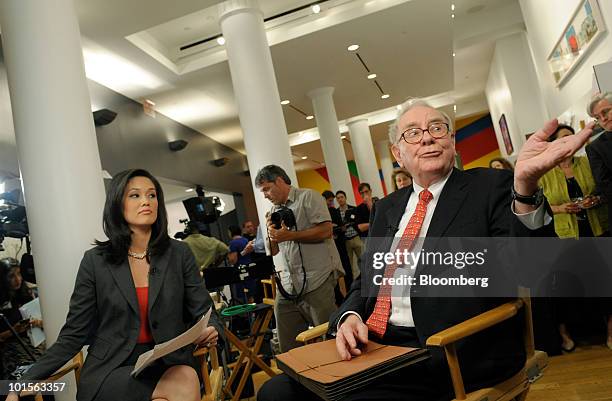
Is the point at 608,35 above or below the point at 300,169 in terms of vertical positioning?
below

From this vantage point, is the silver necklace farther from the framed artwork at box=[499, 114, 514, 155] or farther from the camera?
the framed artwork at box=[499, 114, 514, 155]

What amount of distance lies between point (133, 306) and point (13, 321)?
170cm

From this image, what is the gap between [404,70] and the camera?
8.49 m

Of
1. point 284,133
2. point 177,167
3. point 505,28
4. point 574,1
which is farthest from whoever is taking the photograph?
point 177,167

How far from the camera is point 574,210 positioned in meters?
3.05

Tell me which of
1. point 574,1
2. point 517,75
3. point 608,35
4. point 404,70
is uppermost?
point 404,70

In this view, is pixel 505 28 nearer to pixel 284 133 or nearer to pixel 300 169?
pixel 284 133

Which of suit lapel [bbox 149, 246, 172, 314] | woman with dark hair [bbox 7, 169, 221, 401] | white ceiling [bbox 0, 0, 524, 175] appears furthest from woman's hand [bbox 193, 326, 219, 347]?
white ceiling [bbox 0, 0, 524, 175]

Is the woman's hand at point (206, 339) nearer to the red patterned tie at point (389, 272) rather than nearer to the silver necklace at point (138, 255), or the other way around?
the silver necklace at point (138, 255)

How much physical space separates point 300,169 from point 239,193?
7.30 m

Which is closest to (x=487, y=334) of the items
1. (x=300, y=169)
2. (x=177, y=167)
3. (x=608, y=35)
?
(x=608, y=35)

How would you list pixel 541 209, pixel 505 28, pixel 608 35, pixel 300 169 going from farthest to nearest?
pixel 300 169 < pixel 505 28 < pixel 608 35 < pixel 541 209

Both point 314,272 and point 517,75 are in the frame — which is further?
point 517,75

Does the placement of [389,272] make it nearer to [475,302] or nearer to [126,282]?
[475,302]
